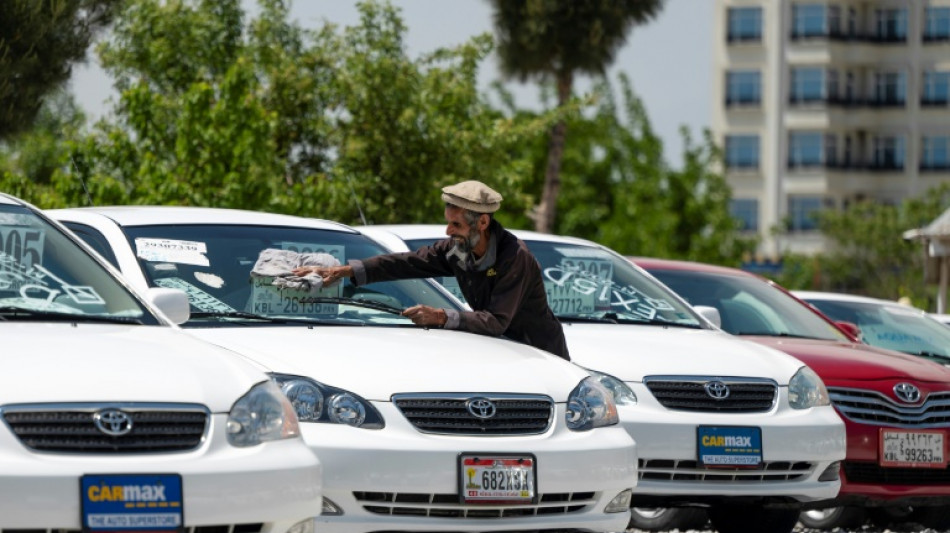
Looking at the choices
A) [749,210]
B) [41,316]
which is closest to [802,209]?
[749,210]

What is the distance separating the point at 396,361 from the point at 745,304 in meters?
5.20

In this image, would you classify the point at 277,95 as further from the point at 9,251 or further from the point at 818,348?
the point at 9,251

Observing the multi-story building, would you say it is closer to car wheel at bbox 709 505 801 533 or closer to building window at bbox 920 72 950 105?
building window at bbox 920 72 950 105

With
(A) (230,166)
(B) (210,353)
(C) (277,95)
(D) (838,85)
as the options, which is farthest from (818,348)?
(D) (838,85)

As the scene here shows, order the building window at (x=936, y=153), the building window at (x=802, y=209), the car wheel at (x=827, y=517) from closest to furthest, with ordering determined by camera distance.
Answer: the car wheel at (x=827, y=517)
the building window at (x=802, y=209)
the building window at (x=936, y=153)

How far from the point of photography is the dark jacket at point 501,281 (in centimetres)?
845

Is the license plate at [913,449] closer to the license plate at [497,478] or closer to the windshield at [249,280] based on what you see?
the windshield at [249,280]

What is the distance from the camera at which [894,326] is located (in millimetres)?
13914

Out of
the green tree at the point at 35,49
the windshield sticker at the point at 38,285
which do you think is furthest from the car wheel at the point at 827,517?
the green tree at the point at 35,49

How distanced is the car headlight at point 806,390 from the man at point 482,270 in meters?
1.20

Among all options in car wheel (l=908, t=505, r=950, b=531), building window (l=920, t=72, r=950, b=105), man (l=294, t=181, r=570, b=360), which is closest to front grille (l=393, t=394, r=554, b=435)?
man (l=294, t=181, r=570, b=360)

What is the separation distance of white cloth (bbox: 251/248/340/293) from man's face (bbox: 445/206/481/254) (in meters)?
0.69

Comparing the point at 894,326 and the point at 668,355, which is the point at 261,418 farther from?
the point at 894,326

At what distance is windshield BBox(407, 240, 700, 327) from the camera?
1009cm
